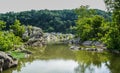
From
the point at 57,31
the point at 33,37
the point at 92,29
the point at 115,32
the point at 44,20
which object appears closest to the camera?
the point at 115,32

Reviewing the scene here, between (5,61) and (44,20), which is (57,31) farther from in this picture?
(5,61)

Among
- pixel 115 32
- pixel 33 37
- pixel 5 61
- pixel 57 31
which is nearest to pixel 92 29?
pixel 33 37

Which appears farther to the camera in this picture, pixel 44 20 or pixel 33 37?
pixel 44 20

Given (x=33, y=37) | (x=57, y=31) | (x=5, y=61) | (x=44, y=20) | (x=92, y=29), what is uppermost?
(x=5, y=61)

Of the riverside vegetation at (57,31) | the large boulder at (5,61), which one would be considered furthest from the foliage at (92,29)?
the large boulder at (5,61)

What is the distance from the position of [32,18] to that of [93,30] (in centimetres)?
7517

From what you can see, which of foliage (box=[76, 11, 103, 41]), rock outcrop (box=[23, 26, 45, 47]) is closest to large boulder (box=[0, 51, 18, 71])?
rock outcrop (box=[23, 26, 45, 47])

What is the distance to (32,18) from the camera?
139750 mm

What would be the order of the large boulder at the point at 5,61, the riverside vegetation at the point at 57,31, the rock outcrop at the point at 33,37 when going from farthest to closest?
the rock outcrop at the point at 33,37 → the riverside vegetation at the point at 57,31 → the large boulder at the point at 5,61

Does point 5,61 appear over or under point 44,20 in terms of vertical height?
over

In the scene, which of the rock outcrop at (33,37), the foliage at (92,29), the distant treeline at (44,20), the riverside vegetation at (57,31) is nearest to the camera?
the riverside vegetation at (57,31)

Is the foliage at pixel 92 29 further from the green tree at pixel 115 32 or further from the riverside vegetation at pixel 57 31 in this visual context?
the green tree at pixel 115 32

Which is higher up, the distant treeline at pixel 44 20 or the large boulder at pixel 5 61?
the large boulder at pixel 5 61

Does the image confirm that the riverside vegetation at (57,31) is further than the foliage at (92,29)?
No
